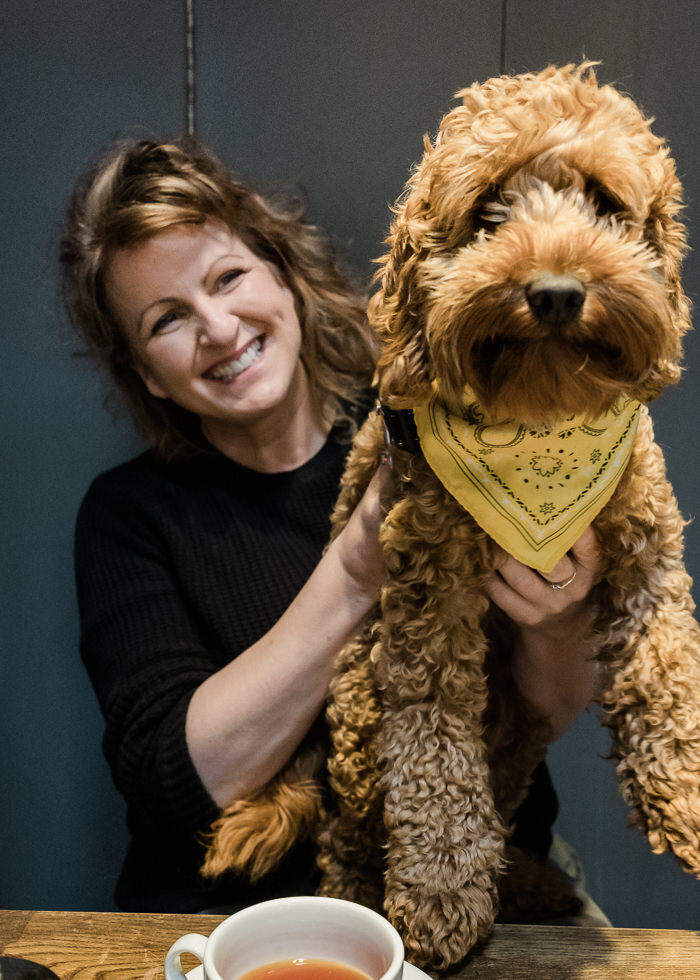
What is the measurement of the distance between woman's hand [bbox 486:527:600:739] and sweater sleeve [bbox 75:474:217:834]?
1.61 ft

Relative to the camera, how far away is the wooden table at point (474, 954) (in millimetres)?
804

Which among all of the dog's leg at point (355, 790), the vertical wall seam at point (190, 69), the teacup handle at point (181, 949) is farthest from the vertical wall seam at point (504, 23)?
the teacup handle at point (181, 949)

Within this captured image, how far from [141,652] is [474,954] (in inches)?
26.0

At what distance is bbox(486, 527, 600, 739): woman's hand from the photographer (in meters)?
1.00

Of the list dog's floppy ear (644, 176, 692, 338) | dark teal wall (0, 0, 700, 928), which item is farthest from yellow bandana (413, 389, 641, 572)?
dark teal wall (0, 0, 700, 928)

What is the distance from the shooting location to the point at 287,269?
152cm

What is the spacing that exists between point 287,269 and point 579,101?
79 cm

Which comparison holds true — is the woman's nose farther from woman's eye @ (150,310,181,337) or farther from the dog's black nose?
the dog's black nose

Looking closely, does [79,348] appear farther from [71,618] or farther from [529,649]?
[529,649]

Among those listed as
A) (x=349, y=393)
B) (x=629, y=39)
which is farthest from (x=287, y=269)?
(x=629, y=39)

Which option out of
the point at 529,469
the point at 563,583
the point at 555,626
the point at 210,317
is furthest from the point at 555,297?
the point at 210,317

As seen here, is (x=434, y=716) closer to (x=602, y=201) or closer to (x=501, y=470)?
(x=501, y=470)

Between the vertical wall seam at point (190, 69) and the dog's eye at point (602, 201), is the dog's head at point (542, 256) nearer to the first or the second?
the dog's eye at point (602, 201)

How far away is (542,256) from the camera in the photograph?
2.42ft
